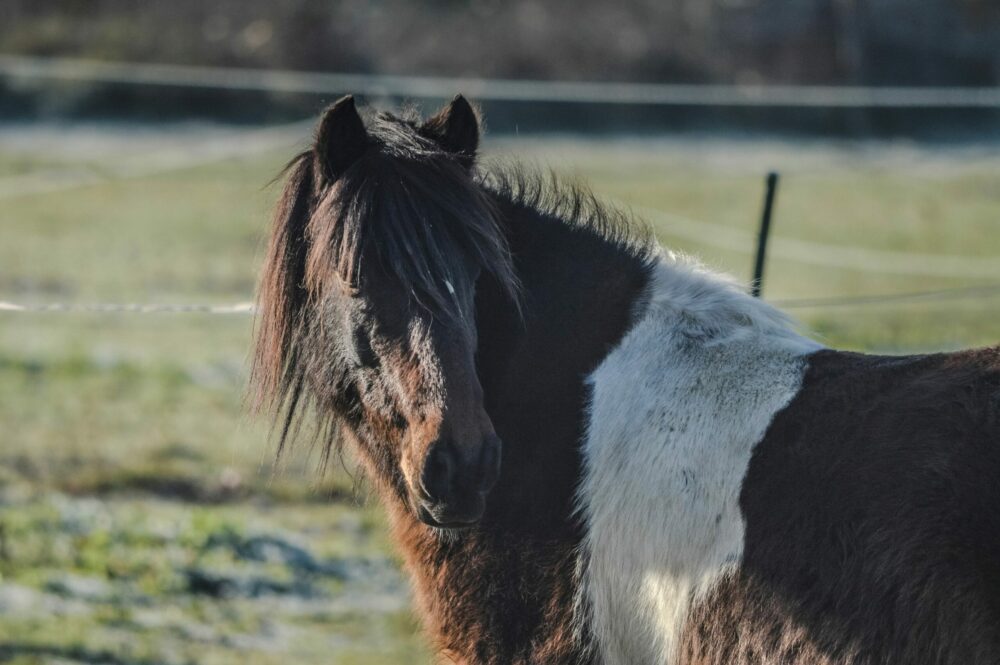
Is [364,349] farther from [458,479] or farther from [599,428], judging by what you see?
[599,428]

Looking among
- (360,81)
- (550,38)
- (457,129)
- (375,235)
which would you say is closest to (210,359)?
(457,129)

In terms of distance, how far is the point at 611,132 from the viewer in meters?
19.9

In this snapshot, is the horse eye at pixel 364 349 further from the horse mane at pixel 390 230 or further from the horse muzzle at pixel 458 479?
the horse muzzle at pixel 458 479

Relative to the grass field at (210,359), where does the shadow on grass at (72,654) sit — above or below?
below

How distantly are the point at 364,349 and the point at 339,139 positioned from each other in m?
0.53

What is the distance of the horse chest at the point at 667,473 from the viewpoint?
2449mm

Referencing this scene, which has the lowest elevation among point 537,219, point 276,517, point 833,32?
point 276,517

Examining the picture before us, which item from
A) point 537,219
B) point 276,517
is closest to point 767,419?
point 537,219

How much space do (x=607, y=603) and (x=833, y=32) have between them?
2088 cm

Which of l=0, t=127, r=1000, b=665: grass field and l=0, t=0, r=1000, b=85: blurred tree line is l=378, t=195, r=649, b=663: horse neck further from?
l=0, t=0, r=1000, b=85: blurred tree line

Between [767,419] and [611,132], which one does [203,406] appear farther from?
[611,132]

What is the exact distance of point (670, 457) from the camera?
255 cm

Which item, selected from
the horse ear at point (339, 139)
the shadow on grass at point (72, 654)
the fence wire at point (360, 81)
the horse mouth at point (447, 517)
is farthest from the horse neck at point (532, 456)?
the fence wire at point (360, 81)

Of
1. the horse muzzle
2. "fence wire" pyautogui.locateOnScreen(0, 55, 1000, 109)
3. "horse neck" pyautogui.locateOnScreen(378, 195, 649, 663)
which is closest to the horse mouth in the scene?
the horse muzzle
